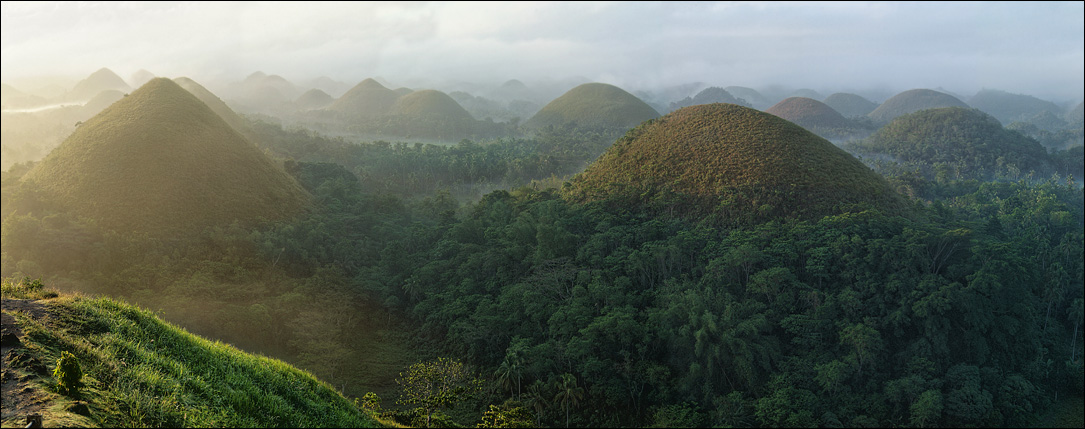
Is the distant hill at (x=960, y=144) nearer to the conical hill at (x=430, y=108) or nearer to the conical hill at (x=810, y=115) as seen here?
the conical hill at (x=810, y=115)

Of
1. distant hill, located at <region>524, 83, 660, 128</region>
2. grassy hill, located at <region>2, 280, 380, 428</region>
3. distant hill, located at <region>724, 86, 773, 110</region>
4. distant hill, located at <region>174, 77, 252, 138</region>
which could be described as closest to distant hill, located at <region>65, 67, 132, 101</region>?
distant hill, located at <region>174, 77, 252, 138</region>

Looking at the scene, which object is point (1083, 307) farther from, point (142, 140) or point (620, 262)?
point (142, 140)

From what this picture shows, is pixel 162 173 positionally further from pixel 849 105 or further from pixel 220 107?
pixel 849 105

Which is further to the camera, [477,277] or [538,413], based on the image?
[477,277]

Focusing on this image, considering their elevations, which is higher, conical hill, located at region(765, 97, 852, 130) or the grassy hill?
conical hill, located at region(765, 97, 852, 130)

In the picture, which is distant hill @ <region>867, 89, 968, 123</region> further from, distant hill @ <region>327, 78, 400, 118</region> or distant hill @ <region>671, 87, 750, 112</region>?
distant hill @ <region>327, 78, 400, 118</region>

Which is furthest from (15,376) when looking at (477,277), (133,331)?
(477,277)
